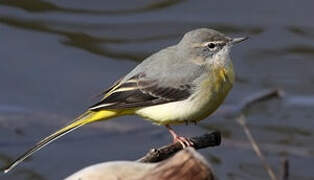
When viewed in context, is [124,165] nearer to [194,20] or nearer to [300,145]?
[300,145]

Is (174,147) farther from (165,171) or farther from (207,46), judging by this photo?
(165,171)

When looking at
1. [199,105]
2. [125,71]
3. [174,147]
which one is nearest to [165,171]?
[174,147]

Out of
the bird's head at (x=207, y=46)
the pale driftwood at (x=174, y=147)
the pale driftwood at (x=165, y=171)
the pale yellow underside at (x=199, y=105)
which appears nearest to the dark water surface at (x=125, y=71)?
the bird's head at (x=207, y=46)

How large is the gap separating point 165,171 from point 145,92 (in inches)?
93.3

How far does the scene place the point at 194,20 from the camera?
996 cm

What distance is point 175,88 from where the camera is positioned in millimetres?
6145

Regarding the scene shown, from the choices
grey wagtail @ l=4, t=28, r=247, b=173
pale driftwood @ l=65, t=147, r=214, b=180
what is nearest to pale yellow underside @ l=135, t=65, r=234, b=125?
grey wagtail @ l=4, t=28, r=247, b=173

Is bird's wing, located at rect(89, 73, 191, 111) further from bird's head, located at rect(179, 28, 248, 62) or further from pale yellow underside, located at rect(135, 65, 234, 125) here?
bird's head, located at rect(179, 28, 248, 62)

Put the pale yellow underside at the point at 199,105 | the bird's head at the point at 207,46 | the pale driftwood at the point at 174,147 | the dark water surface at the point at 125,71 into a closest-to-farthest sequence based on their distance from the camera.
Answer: the pale driftwood at the point at 174,147 < the pale yellow underside at the point at 199,105 < the bird's head at the point at 207,46 < the dark water surface at the point at 125,71

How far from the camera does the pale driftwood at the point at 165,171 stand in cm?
376

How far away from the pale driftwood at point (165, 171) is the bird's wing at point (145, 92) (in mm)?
2217

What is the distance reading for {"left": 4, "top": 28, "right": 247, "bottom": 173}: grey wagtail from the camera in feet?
19.6

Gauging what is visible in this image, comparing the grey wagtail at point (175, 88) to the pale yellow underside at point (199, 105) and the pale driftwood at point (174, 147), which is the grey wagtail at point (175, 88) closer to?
the pale yellow underside at point (199, 105)

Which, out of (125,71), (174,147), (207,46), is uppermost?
(207,46)
